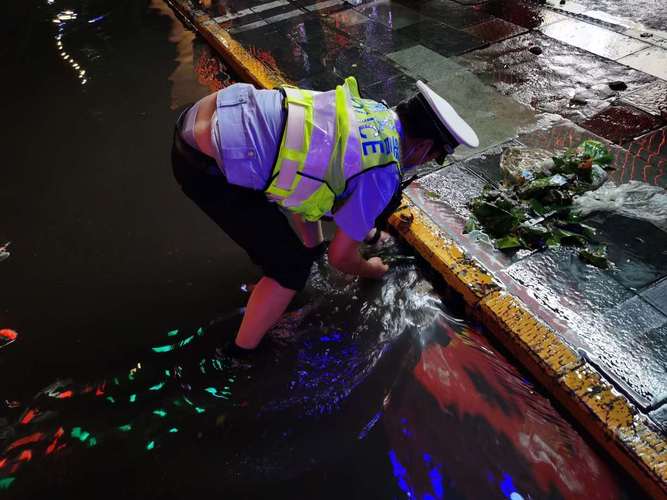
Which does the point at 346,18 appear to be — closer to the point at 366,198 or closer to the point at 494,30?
the point at 494,30

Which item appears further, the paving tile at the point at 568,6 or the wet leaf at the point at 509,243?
the paving tile at the point at 568,6

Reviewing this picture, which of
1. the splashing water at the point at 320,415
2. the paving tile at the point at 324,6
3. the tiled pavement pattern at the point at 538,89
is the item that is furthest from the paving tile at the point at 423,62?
the splashing water at the point at 320,415

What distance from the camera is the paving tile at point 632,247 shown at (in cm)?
282

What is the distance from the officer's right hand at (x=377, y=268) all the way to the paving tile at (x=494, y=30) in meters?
3.61

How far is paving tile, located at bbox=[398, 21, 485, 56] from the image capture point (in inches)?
207

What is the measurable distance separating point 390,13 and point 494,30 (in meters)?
1.43

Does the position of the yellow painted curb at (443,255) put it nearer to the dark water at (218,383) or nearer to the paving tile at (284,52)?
the dark water at (218,383)

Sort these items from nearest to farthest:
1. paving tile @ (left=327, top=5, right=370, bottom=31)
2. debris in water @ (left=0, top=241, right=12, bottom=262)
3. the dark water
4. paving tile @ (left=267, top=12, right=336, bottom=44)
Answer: the dark water
debris in water @ (left=0, top=241, right=12, bottom=262)
paving tile @ (left=267, top=12, right=336, bottom=44)
paving tile @ (left=327, top=5, right=370, bottom=31)

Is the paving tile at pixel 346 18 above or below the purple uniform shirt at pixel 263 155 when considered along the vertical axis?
below

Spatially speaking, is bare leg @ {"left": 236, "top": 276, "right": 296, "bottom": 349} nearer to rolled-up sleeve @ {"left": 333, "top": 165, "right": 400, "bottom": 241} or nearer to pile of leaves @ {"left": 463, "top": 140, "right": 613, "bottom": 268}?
rolled-up sleeve @ {"left": 333, "top": 165, "right": 400, "bottom": 241}

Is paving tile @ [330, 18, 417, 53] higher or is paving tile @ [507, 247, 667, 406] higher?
paving tile @ [330, 18, 417, 53]

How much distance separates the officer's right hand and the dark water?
12cm

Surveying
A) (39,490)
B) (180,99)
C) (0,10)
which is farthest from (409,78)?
(0,10)

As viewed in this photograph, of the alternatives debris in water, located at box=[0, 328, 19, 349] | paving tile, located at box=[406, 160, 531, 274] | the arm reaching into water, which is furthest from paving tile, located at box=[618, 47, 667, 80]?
debris in water, located at box=[0, 328, 19, 349]
